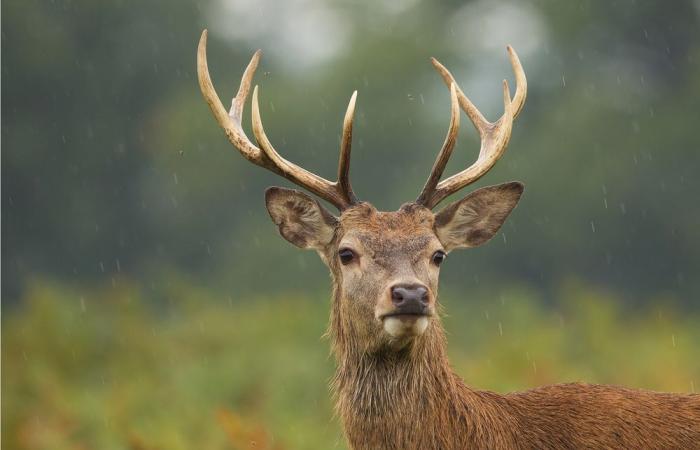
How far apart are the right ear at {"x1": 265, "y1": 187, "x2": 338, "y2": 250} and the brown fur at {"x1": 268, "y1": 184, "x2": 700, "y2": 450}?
157 mm

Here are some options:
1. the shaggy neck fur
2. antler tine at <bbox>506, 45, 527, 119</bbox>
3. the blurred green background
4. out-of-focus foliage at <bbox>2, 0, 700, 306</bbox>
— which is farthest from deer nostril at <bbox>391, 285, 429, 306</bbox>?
out-of-focus foliage at <bbox>2, 0, 700, 306</bbox>

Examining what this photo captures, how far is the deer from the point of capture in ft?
20.7

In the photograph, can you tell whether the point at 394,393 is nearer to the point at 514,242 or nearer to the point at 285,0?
Answer: the point at 514,242

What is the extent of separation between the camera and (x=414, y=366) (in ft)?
21.1

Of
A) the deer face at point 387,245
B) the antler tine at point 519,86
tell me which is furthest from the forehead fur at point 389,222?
the antler tine at point 519,86

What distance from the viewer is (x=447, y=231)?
6.95 metres

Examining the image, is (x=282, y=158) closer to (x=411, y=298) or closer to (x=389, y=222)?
(x=389, y=222)

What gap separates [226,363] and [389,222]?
715 cm

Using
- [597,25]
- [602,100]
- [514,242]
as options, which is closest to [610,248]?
[514,242]

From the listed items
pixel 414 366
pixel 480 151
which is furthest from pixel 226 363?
pixel 414 366

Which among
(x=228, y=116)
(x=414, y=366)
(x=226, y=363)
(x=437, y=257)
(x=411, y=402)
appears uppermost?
(x=228, y=116)

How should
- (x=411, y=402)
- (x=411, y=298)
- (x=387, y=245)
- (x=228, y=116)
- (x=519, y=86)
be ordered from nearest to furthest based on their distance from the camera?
(x=411, y=298) → (x=411, y=402) → (x=387, y=245) → (x=228, y=116) → (x=519, y=86)

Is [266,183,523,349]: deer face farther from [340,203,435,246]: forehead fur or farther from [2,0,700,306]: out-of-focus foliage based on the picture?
[2,0,700,306]: out-of-focus foliage

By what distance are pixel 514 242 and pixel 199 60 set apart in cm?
2500
